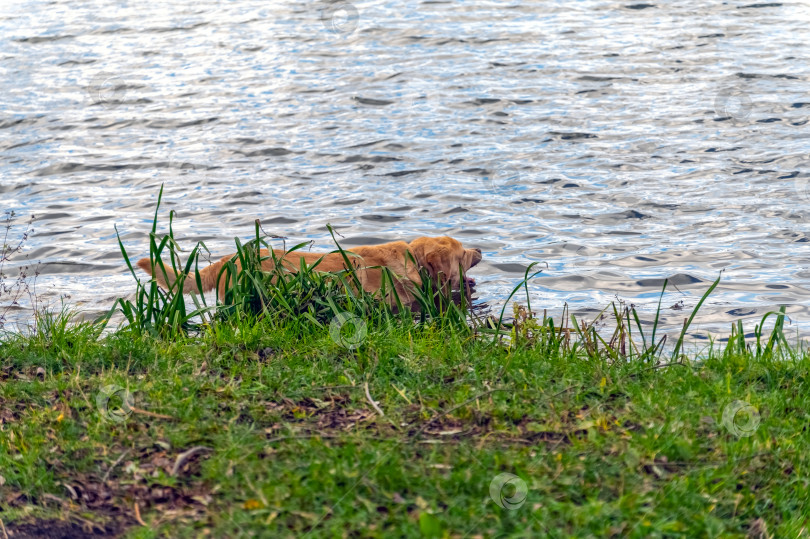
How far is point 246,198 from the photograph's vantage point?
473 inches

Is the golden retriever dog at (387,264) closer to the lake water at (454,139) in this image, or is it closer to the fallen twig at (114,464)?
the lake water at (454,139)

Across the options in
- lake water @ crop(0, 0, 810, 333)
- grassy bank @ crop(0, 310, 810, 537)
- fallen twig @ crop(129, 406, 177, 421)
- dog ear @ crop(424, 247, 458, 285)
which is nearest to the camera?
grassy bank @ crop(0, 310, 810, 537)

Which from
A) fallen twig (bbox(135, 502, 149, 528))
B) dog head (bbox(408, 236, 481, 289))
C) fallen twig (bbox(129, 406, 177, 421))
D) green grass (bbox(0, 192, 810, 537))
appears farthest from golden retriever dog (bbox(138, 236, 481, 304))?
fallen twig (bbox(135, 502, 149, 528))

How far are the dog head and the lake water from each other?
3.44 ft

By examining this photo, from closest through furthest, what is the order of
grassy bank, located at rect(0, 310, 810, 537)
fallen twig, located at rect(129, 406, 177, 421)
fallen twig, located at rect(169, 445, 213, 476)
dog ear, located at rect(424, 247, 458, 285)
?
grassy bank, located at rect(0, 310, 810, 537), fallen twig, located at rect(169, 445, 213, 476), fallen twig, located at rect(129, 406, 177, 421), dog ear, located at rect(424, 247, 458, 285)

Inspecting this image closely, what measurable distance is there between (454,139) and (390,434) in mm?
10417

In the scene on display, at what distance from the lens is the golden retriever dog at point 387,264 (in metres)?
6.52

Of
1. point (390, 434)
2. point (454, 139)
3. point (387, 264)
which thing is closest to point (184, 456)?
point (390, 434)

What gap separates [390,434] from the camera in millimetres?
3988

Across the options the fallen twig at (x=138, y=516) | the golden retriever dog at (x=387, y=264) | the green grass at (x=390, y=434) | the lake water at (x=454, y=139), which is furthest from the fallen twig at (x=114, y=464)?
the lake water at (x=454, y=139)

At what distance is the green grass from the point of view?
333cm

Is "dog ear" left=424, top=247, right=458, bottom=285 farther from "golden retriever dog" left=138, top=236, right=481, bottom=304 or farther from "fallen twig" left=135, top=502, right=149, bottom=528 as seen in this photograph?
"fallen twig" left=135, top=502, right=149, bottom=528

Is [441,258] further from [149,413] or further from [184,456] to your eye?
[184,456]

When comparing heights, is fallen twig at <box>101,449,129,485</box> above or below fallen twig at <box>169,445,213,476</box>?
below
